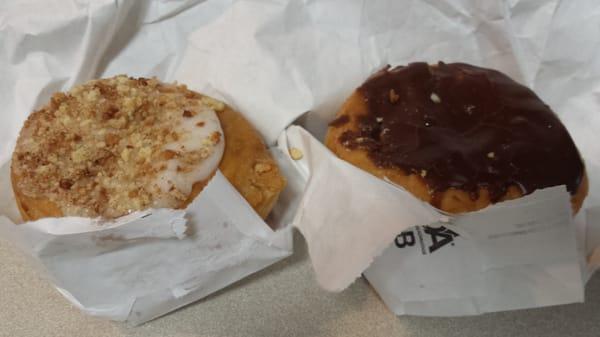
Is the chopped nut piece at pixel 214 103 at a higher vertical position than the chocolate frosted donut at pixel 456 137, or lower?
higher

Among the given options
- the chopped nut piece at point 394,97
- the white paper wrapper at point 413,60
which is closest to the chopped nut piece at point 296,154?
the white paper wrapper at point 413,60

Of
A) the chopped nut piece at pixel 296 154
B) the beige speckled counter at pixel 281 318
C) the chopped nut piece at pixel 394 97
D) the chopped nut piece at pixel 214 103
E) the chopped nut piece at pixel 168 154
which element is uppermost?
the chopped nut piece at pixel 168 154

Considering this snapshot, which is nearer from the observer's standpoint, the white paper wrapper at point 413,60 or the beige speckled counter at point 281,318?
the white paper wrapper at point 413,60

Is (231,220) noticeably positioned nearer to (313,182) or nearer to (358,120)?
(313,182)

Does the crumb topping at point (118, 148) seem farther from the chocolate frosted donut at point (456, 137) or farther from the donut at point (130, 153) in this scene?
the chocolate frosted donut at point (456, 137)

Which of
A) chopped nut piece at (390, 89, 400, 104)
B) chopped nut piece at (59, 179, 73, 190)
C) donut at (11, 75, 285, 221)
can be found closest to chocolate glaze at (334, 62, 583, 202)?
chopped nut piece at (390, 89, 400, 104)

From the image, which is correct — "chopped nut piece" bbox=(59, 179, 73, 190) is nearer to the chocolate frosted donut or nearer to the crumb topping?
the crumb topping

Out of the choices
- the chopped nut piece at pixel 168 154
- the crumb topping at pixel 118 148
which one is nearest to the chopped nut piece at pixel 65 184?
the crumb topping at pixel 118 148
